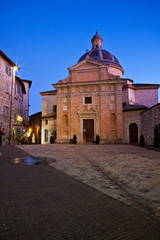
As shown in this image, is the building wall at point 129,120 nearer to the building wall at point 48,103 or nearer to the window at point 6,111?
the building wall at point 48,103

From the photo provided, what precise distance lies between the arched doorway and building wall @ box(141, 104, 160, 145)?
1.84m

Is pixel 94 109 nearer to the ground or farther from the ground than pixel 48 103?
nearer to the ground

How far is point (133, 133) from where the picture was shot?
26.8 meters

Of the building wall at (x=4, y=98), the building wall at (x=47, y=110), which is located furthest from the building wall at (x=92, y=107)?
the building wall at (x=4, y=98)

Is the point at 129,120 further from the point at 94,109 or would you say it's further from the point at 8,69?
the point at 8,69

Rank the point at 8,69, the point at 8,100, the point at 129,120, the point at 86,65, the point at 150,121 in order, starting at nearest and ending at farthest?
the point at 150,121 < the point at 129,120 < the point at 8,100 < the point at 8,69 < the point at 86,65

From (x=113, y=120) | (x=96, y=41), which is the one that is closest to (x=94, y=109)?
(x=113, y=120)

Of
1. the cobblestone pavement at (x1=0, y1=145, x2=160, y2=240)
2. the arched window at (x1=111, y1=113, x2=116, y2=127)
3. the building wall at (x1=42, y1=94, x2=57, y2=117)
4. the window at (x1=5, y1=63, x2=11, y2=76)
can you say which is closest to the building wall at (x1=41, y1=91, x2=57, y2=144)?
the building wall at (x1=42, y1=94, x2=57, y2=117)

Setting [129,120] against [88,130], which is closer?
[129,120]

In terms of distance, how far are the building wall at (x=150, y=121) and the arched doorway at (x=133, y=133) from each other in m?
1.84

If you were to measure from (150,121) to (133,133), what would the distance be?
538 cm

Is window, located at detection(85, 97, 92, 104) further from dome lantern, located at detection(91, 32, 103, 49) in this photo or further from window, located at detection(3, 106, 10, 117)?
dome lantern, located at detection(91, 32, 103, 49)

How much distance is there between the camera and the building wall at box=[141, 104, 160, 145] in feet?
64.2

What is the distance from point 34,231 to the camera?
8.03ft
